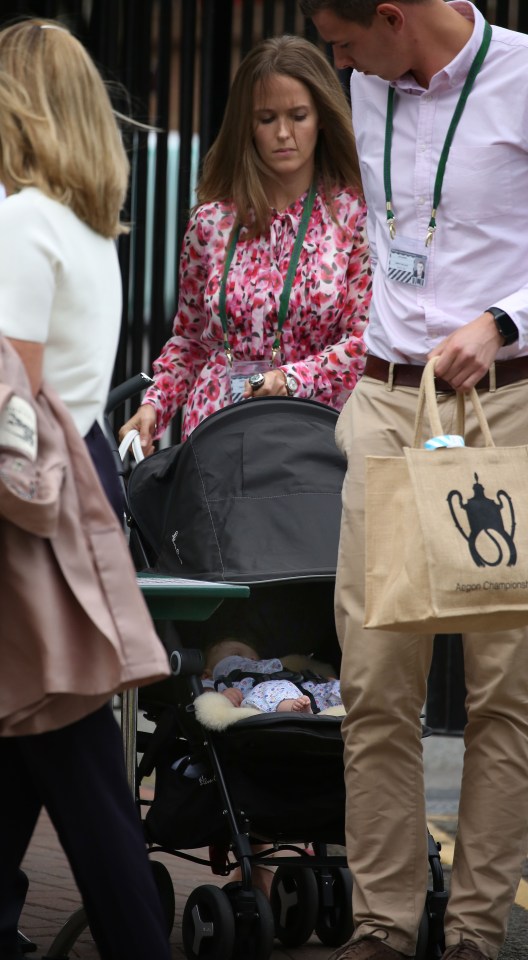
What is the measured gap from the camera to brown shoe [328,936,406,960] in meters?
3.41

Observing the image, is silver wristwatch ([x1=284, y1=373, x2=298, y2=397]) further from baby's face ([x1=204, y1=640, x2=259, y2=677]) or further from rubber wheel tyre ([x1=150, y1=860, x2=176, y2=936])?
rubber wheel tyre ([x1=150, y1=860, x2=176, y2=936])

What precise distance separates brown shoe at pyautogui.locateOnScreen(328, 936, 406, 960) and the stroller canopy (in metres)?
0.85

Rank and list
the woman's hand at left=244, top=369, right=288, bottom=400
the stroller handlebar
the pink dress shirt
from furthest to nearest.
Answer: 1. the woman's hand at left=244, top=369, right=288, bottom=400
2. the stroller handlebar
3. the pink dress shirt

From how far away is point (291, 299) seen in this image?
4465 millimetres

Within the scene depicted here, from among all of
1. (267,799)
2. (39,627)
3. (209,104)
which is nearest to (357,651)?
(267,799)

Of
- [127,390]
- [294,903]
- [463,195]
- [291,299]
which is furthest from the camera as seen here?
[291,299]

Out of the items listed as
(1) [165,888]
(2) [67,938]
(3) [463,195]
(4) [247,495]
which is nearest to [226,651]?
(4) [247,495]

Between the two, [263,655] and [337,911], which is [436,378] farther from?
[337,911]

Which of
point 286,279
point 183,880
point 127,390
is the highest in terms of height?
point 286,279

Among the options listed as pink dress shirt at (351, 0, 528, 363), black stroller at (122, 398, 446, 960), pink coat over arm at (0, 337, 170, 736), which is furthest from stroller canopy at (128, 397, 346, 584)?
pink coat over arm at (0, 337, 170, 736)

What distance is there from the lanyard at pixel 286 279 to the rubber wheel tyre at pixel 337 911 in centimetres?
139

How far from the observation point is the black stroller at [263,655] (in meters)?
3.77

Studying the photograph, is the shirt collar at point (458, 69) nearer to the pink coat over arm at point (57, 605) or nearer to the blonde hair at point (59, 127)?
the blonde hair at point (59, 127)

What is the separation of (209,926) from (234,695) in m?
0.55
